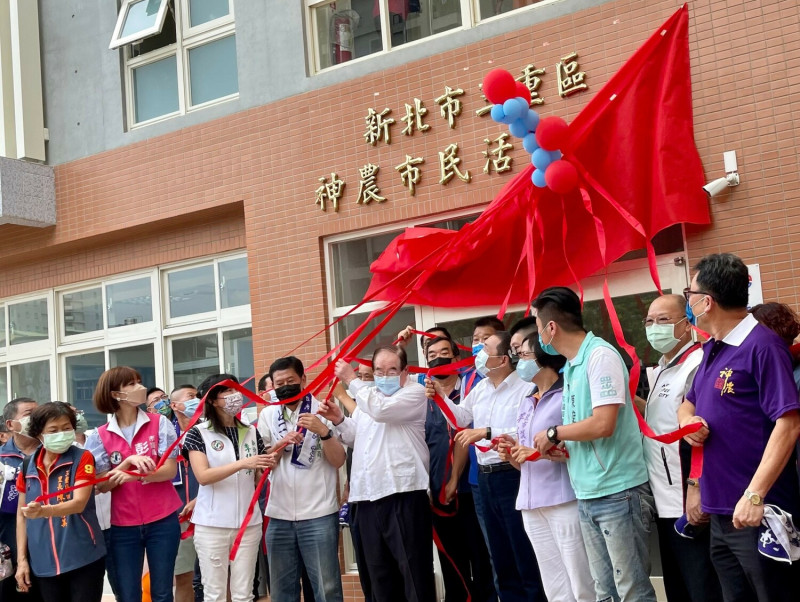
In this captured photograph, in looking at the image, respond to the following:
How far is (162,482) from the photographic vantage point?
5.54 meters

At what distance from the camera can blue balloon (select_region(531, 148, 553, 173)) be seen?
5254 millimetres

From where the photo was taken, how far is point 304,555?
533 centimetres

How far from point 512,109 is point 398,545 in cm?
252

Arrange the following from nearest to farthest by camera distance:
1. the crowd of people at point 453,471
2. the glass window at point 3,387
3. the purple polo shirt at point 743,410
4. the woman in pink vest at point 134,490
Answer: the purple polo shirt at point 743,410 < the crowd of people at point 453,471 < the woman in pink vest at point 134,490 < the glass window at point 3,387

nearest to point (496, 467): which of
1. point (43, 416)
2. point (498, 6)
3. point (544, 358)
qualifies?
point (544, 358)

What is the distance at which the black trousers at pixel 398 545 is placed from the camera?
16.7 ft

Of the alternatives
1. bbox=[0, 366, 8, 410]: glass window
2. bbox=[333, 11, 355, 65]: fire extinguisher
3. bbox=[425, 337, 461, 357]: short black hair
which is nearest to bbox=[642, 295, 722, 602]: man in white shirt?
bbox=[425, 337, 461, 357]: short black hair

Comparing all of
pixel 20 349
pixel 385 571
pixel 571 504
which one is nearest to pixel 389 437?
pixel 385 571

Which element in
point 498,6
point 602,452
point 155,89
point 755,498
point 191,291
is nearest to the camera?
point 755,498

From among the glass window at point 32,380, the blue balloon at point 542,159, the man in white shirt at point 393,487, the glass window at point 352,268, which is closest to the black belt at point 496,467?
the man in white shirt at point 393,487

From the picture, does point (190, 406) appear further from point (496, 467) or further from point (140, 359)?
point (496, 467)

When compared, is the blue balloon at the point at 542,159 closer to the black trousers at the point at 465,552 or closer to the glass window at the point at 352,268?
the black trousers at the point at 465,552

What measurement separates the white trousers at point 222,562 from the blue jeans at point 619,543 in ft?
→ 6.97

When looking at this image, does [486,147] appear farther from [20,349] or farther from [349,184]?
[20,349]
